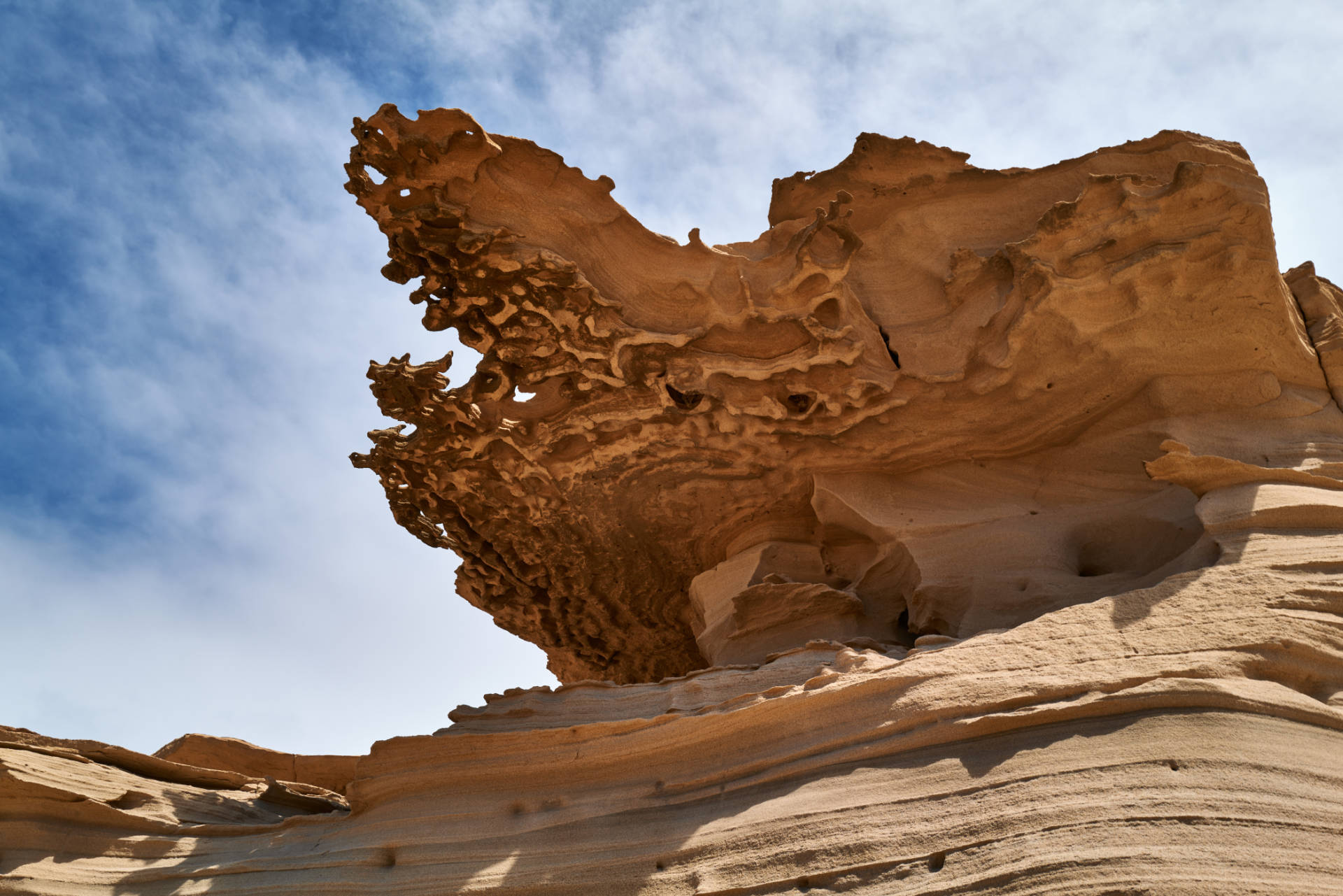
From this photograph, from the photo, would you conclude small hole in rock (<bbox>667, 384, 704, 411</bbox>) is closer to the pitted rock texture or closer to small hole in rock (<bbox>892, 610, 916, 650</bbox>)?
the pitted rock texture

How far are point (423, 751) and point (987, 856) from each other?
246 cm

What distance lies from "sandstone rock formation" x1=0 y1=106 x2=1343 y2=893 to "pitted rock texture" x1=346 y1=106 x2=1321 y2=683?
0.08ft

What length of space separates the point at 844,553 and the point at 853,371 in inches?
45.8

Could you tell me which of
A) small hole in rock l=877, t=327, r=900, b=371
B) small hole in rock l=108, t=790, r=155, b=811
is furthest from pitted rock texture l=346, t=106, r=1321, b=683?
small hole in rock l=108, t=790, r=155, b=811

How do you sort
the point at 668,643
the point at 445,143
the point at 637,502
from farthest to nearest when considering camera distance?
the point at 668,643, the point at 637,502, the point at 445,143

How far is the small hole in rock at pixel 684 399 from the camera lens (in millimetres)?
6531

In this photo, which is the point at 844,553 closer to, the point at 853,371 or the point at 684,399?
the point at 853,371

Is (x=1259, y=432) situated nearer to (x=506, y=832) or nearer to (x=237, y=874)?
(x=506, y=832)

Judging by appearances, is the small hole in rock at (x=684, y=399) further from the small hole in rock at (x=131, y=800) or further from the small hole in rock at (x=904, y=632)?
the small hole in rock at (x=131, y=800)

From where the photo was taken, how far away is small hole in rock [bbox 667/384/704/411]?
653 centimetres

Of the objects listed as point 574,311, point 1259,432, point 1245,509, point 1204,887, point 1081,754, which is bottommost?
point 1204,887

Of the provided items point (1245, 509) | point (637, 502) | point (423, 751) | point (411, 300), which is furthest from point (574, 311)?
point (1245, 509)

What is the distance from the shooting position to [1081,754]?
371 centimetres

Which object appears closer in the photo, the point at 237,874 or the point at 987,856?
the point at 987,856
